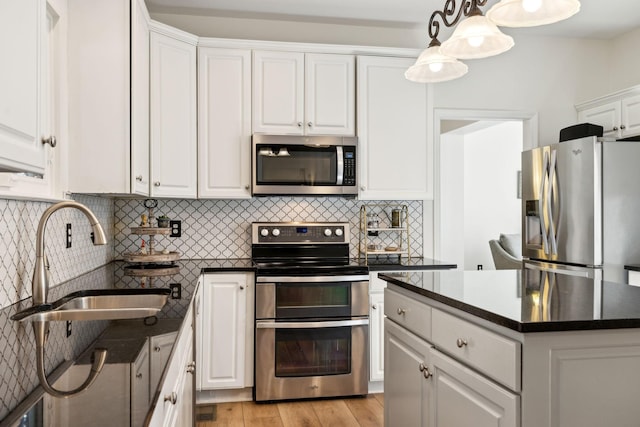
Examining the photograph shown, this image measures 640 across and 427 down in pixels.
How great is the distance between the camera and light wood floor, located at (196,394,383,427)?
305 centimetres

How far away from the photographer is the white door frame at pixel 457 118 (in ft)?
13.2

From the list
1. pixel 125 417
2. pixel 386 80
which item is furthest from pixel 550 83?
pixel 125 417

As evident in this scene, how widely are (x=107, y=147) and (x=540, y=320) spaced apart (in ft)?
7.31

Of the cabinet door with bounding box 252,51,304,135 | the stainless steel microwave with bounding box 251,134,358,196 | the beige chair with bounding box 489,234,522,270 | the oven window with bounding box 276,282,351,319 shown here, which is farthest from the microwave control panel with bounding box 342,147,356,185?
the beige chair with bounding box 489,234,522,270

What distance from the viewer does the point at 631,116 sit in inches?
142

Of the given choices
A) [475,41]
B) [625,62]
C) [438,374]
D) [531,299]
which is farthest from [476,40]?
[625,62]

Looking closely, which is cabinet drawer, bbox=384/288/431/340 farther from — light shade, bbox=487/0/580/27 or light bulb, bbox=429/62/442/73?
light shade, bbox=487/0/580/27

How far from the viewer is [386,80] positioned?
3.67 m

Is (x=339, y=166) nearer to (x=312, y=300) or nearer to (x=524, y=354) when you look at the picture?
(x=312, y=300)

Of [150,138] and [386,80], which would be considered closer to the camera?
[150,138]

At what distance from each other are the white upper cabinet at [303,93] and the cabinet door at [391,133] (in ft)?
0.37

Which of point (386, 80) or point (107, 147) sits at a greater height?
point (386, 80)

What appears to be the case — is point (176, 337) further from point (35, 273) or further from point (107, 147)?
point (107, 147)

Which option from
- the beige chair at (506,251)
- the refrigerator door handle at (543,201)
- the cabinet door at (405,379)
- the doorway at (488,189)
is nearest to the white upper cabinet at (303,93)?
the refrigerator door handle at (543,201)
